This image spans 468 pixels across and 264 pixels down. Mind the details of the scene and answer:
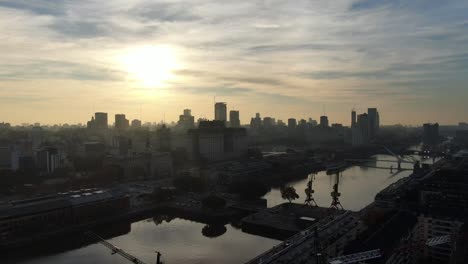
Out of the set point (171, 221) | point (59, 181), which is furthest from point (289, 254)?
point (59, 181)

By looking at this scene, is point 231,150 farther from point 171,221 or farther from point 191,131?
point 171,221

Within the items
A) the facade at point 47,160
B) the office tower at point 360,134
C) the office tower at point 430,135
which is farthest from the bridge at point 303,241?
the office tower at point 430,135

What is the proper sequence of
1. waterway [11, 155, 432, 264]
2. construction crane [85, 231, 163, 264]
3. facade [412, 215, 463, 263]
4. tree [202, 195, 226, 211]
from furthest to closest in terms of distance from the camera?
1. tree [202, 195, 226, 211]
2. waterway [11, 155, 432, 264]
3. construction crane [85, 231, 163, 264]
4. facade [412, 215, 463, 263]

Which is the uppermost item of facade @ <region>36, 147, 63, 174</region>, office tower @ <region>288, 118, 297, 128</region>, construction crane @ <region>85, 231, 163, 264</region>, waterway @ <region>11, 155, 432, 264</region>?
office tower @ <region>288, 118, 297, 128</region>

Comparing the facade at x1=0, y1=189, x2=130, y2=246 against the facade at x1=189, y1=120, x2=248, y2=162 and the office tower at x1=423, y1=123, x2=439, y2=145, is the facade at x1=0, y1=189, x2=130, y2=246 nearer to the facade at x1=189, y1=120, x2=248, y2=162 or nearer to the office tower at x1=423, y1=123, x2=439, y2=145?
the facade at x1=189, y1=120, x2=248, y2=162

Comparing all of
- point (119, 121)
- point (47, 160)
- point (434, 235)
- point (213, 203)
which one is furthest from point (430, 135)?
point (434, 235)

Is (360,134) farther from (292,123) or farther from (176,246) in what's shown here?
(176,246)

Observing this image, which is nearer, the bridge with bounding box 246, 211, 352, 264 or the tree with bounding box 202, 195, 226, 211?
the bridge with bounding box 246, 211, 352, 264

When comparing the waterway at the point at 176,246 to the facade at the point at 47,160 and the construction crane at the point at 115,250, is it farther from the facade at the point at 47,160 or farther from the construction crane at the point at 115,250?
the facade at the point at 47,160

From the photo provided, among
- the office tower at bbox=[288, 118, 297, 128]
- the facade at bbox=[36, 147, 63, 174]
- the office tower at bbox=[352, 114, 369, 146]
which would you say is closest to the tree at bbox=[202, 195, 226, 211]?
the facade at bbox=[36, 147, 63, 174]
